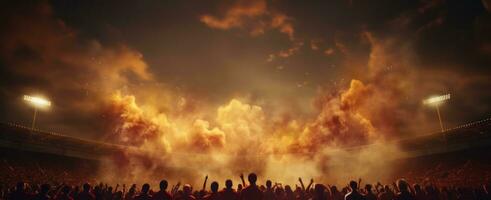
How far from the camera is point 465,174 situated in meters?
30.8

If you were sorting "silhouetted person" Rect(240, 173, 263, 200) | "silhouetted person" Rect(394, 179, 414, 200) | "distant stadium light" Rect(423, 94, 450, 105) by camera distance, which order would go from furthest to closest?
"distant stadium light" Rect(423, 94, 450, 105) → "silhouetted person" Rect(240, 173, 263, 200) → "silhouetted person" Rect(394, 179, 414, 200)

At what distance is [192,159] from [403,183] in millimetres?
45531

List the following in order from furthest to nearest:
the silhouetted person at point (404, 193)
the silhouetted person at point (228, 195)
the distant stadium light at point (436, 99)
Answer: the distant stadium light at point (436, 99), the silhouetted person at point (228, 195), the silhouetted person at point (404, 193)

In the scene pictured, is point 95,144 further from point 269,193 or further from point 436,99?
point 436,99

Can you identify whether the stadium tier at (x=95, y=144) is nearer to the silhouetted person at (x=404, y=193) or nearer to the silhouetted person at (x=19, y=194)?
the silhouetted person at (x=19, y=194)

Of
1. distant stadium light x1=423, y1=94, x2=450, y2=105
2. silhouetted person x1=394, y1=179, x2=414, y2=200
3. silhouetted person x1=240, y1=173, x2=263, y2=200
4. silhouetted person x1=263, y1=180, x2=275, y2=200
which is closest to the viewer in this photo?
silhouetted person x1=394, y1=179, x2=414, y2=200

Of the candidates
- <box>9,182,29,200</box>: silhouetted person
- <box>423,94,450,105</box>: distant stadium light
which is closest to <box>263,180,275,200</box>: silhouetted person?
<box>9,182,29,200</box>: silhouetted person

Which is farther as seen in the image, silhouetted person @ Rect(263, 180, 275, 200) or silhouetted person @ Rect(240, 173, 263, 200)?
silhouetted person @ Rect(263, 180, 275, 200)

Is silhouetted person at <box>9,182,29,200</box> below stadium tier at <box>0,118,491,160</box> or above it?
below

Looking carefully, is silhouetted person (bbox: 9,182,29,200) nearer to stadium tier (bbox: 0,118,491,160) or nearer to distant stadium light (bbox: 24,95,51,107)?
stadium tier (bbox: 0,118,491,160)

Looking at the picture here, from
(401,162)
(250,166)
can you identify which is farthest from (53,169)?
(401,162)

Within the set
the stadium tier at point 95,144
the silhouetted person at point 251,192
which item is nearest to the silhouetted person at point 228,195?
the silhouetted person at point 251,192

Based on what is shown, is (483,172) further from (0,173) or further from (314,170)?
(0,173)

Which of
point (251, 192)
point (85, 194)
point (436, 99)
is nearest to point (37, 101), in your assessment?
point (85, 194)
